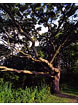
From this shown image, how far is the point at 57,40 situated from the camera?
405 inches

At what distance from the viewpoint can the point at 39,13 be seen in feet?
26.3

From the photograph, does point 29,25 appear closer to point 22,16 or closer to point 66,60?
point 22,16

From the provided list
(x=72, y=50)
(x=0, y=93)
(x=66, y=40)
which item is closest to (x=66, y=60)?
(x=72, y=50)

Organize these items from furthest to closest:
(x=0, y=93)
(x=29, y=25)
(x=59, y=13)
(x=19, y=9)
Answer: (x=29, y=25) → (x=59, y=13) → (x=19, y=9) → (x=0, y=93)

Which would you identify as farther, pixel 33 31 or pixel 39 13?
pixel 33 31

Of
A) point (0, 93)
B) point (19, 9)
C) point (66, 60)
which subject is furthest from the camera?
point (66, 60)

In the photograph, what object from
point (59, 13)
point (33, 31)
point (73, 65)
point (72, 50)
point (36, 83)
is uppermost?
point (59, 13)

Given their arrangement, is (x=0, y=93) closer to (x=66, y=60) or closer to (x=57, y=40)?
(x=57, y=40)

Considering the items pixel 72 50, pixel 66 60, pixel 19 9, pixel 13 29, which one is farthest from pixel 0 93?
pixel 66 60

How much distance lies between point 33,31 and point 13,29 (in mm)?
1568

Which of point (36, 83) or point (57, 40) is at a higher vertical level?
point (57, 40)

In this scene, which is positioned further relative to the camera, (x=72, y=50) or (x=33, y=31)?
(x=72, y=50)

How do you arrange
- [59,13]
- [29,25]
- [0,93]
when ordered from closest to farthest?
[0,93] → [59,13] → [29,25]

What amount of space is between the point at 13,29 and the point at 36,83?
5.01m
